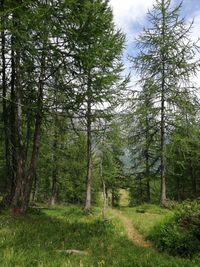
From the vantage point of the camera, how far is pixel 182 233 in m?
10.6

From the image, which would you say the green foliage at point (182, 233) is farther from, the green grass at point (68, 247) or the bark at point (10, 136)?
the bark at point (10, 136)

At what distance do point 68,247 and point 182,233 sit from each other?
12.1 ft

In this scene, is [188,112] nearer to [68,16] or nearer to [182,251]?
[68,16]

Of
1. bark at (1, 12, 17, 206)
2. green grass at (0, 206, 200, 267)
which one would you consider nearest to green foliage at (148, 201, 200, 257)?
green grass at (0, 206, 200, 267)

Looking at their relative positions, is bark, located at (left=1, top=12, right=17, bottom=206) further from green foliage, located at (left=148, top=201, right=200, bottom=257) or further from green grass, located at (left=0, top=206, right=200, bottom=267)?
green foliage, located at (left=148, top=201, right=200, bottom=257)

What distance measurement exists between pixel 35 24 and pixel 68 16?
6.29 feet

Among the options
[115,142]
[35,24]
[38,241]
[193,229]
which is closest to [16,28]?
[35,24]

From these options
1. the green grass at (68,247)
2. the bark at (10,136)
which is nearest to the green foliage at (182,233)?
the green grass at (68,247)

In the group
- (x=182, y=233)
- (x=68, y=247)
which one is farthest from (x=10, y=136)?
(x=182, y=233)

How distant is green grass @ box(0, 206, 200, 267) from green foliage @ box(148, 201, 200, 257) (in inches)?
27.6

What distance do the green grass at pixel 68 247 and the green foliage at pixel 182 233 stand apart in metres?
0.70

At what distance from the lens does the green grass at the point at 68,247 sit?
7.98 metres

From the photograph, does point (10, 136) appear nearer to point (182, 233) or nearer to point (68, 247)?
point (68, 247)

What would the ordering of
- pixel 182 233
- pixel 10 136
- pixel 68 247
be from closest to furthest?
pixel 68 247
pixel 182 233
pixel 10 136
